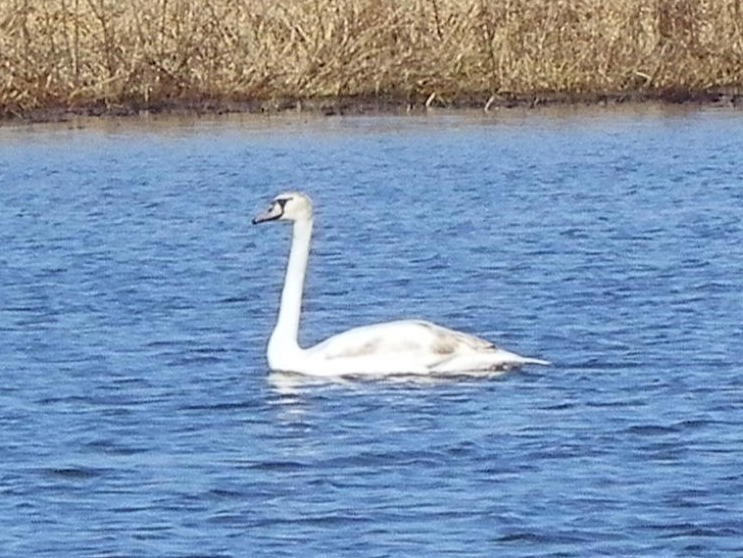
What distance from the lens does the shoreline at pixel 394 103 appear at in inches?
935

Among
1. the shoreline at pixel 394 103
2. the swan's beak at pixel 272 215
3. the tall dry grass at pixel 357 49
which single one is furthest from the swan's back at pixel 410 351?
the shoreline at pixel 394 103

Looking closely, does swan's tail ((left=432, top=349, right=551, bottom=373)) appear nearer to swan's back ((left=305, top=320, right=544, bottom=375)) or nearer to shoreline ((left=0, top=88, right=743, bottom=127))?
swan's back ((left=305, top=320, right=544, bottom=375))

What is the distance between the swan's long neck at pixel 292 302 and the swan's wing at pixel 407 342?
27 centimetres

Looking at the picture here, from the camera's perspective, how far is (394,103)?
2425 cm

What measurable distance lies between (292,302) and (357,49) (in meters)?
13.2

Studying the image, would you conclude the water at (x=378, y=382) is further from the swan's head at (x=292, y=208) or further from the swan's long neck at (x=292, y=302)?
the swan's head at (x=292, y=208)

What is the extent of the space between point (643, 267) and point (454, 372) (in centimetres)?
351

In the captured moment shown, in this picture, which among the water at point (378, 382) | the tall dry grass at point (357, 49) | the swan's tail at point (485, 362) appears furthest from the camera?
the tall dry grass at point (357, 49)

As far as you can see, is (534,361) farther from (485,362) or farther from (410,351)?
(410,351)

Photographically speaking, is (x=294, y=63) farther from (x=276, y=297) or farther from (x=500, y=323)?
(x=500, y=323)

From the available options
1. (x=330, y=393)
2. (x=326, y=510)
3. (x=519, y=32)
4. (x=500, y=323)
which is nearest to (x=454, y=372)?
(x=330, y=393)

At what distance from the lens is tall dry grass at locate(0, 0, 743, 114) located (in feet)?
75.9

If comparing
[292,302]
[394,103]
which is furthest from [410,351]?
[394,103]

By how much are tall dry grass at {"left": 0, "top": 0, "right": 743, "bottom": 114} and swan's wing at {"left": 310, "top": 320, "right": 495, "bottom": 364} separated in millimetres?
12889
